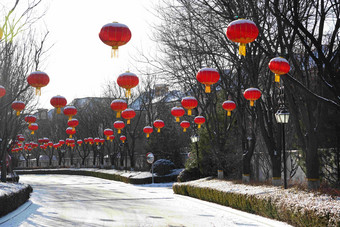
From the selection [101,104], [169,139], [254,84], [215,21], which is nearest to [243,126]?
[254,84]

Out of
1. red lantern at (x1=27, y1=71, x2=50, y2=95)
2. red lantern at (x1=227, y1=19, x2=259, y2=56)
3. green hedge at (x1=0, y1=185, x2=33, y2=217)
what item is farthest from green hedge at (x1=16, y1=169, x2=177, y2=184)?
red lantern at (x1=227, y1=19, x2=259, y2=56)

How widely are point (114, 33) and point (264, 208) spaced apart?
7075mm

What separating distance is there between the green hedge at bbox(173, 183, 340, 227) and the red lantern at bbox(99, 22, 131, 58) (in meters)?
6.32

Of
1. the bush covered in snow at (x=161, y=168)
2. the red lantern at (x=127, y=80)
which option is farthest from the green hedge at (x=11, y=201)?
the bush covered in snow at (x=161, y=168)

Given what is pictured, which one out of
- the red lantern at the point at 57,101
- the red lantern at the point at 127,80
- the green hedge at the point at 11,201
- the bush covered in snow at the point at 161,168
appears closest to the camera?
the red lantern at the point at 127,80

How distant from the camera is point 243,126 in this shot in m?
19.1

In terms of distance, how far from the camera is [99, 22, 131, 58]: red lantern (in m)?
9.96

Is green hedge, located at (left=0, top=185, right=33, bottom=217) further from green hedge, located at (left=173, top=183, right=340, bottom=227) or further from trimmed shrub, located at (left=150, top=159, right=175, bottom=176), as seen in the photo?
trimmed shrub, located at (left=150, top=159, right=175, bottom=176)

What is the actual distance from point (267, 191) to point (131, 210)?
17.6ft

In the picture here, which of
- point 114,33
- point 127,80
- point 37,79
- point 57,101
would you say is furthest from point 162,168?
point 114,33

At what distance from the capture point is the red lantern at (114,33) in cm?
996

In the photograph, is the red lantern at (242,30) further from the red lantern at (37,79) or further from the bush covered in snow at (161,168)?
the bush covered in snow at (161,168)

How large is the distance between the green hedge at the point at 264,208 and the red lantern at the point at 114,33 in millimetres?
6318

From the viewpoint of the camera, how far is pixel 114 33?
32.7 feet
